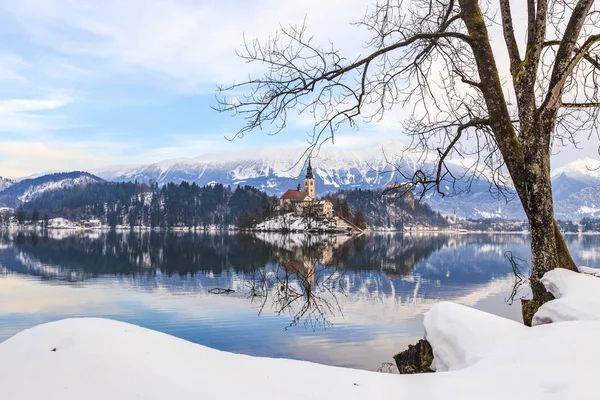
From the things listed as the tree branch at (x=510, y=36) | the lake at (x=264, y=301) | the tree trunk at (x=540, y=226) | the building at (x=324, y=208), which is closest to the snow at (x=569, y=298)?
the tree trunk at (x=540, y=226)

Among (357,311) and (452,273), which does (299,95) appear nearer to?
(357,311)

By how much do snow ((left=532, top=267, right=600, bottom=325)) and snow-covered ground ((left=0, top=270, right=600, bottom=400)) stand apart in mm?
580

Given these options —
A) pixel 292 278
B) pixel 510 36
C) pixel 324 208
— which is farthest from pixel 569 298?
pixel 324 208

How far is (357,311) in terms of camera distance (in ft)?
86.8

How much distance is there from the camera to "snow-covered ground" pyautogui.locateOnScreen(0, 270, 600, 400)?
12.6ft

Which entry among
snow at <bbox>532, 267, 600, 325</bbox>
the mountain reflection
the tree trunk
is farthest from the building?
snow at <bbox>532, 267, 600, 325</bbox>

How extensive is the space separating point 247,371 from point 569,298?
4.47 metres

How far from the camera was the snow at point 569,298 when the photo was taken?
19.4 feet

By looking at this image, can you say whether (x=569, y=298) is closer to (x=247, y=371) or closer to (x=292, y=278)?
(x=247, y=371)

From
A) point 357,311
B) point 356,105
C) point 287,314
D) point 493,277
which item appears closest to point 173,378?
point 356,105

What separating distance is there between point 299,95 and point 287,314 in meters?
18.0

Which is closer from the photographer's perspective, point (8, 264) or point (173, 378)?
point (173, 378)

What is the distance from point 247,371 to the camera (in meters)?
4.57

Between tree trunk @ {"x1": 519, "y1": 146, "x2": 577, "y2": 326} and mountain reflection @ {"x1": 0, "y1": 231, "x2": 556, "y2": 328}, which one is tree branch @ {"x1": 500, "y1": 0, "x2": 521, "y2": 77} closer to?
tree trunk @ {"x1": 519, "y1": 146, "x2": 577, "y2": 326}
